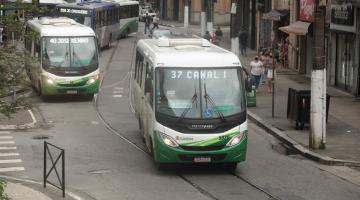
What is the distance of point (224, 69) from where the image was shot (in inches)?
696

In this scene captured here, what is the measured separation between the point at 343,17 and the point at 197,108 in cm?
1651

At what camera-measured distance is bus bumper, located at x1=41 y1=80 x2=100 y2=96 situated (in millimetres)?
29344

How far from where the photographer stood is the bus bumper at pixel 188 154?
55.7 ft

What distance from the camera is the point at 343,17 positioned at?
32.0 metres

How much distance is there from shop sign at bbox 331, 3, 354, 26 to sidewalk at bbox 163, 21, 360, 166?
2947mm

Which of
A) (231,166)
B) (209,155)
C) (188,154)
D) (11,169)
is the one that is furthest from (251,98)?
(11,169)

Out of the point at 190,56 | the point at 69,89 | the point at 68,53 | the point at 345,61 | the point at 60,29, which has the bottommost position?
the point at 69,89

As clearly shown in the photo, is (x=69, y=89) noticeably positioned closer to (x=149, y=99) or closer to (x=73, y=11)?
(x=149, y=99)

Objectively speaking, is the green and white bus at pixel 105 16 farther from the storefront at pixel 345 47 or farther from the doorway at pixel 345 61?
the doorway at pixel 345 61

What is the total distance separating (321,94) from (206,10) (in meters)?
41.3

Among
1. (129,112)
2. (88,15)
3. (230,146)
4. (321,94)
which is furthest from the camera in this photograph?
(88,15)

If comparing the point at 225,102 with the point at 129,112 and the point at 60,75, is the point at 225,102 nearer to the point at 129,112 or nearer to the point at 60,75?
the point at 129,112

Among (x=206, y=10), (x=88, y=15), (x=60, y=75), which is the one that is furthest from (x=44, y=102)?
(x=206, y=10)

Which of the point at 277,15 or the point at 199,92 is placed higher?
the point at 277,15
